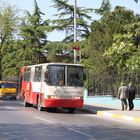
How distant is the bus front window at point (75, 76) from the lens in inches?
1129

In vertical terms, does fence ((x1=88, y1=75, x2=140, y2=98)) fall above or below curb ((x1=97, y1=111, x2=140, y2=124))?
above

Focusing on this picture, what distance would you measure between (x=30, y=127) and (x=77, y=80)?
10853 mm

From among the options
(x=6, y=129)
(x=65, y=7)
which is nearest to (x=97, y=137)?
(x=6, y=129)

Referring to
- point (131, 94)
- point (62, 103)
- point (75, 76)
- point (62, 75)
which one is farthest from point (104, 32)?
point (62, 103)

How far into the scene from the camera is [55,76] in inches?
1119

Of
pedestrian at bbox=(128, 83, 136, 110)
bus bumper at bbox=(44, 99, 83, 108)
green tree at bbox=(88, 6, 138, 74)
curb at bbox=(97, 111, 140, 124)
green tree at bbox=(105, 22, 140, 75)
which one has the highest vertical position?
green tree at bbox=(88, 6, 138, 74)

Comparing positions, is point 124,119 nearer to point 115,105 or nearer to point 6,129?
point 6,129

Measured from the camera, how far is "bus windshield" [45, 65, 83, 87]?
93.3 feet

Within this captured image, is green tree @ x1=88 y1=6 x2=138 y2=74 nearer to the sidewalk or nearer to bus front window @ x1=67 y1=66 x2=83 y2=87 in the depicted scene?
the sidewalk

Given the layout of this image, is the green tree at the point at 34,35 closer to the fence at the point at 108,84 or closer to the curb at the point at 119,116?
the fence at the point at 108,84

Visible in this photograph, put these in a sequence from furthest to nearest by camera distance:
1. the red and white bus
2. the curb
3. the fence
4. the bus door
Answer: the fence, the bus door, the red and white bus, the curb

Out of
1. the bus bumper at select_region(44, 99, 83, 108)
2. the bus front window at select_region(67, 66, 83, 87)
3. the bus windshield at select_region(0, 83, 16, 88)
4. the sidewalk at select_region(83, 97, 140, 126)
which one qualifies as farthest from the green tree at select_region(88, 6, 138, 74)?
the bus windshield at select_region(0, 83, 16, 88)

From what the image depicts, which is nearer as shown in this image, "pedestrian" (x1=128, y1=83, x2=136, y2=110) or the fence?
"pedestrian" (x1=128, y1=83, x2=136, y2=110)

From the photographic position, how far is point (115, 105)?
35.5 m
